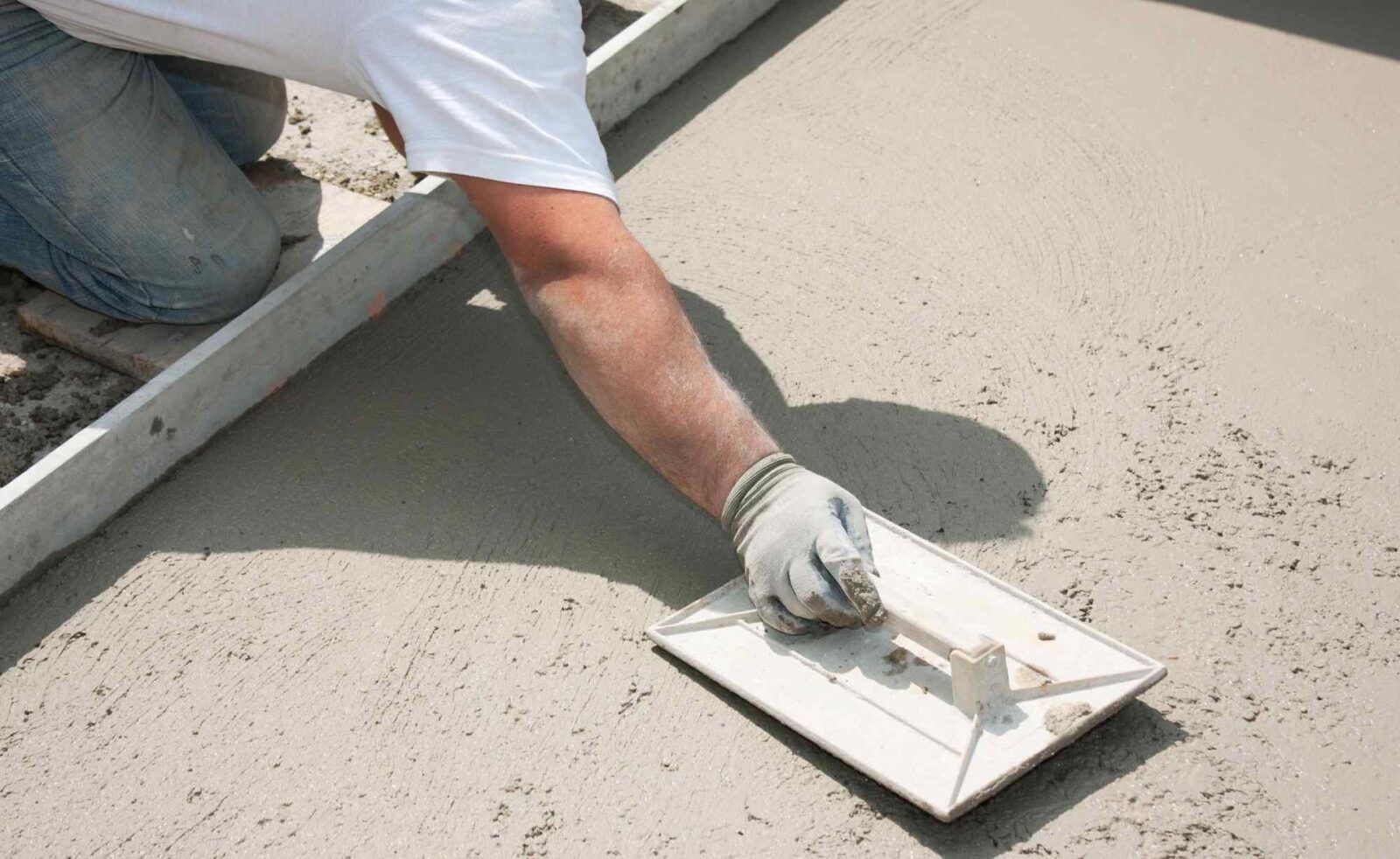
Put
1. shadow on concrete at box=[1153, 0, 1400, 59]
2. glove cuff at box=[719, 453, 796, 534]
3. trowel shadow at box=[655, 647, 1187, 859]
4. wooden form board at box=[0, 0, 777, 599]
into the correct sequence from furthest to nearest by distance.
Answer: shadow on concrete at box=[1153, 0, 1400, 59] → wooden form board at box=[0, 0, 777, 599] → glove cuff at box=[719, 453, 796, 534] → trowel shadow at box=[655, 647, 1187, 859]

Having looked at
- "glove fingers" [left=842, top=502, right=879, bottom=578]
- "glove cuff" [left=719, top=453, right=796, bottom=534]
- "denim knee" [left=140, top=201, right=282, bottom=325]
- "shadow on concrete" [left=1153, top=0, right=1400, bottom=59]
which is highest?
"denim knee" [left=140, top=201, right=282, bottom=325]

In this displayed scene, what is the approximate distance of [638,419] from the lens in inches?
84.2

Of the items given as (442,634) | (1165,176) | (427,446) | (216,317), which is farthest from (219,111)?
(1165,176)

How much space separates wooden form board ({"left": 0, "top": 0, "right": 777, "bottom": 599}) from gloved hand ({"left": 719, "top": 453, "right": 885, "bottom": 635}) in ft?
3.58

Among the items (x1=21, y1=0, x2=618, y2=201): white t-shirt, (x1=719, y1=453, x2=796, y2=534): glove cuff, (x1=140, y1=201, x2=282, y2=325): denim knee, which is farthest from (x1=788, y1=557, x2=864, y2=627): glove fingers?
(x1=140, y1=201, x2=282, y2=325): denim knee

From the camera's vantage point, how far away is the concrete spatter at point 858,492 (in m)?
1.92

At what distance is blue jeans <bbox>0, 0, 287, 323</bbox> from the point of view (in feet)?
8.58

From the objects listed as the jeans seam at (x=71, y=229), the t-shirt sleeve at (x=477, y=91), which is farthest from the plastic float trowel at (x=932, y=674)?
the jeans seam at (x=71, y=229)

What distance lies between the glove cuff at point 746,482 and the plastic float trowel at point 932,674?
0.48ft

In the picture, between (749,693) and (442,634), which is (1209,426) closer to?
(749,693)

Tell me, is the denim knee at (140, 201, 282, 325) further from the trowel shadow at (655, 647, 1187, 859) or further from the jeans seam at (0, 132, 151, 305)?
the trowel shadow at (655, 647, 1187, 859)

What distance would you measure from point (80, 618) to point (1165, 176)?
237cm

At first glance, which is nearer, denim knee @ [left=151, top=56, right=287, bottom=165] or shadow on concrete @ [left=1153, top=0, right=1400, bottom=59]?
denim knee @ [left=151, top=56, right=287, bottom=165]

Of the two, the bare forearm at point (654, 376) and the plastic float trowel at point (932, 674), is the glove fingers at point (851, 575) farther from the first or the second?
the bare forearm at point (654, 376)
